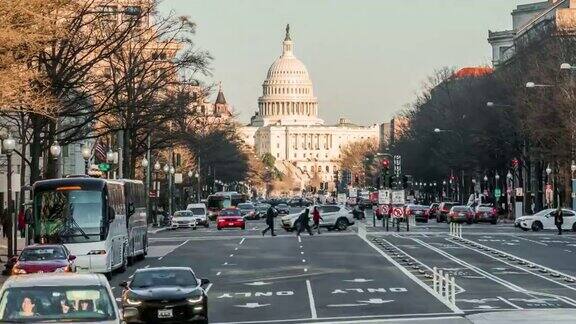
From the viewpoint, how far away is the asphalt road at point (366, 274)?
34.7 m

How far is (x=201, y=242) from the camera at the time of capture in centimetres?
7506

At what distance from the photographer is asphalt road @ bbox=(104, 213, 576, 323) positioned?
114 feet

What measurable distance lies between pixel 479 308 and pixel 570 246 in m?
32.6

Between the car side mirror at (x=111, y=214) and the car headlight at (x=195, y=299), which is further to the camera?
the car side mirror at (x=111, y=214)

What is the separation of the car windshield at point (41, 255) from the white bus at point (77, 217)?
222 inches

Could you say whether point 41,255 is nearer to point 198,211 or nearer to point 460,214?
point 460,214

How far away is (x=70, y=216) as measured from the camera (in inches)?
1863

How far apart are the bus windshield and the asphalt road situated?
A: 1.81 metres

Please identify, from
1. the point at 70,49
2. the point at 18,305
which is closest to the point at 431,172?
the point at 70,49

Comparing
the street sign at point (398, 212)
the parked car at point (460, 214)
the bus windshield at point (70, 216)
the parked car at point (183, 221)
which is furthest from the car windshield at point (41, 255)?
the parked car at point (460, 214)

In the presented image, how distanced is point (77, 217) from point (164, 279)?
1751 centimetres

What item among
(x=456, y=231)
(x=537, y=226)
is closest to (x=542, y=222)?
(x=537, y=226)

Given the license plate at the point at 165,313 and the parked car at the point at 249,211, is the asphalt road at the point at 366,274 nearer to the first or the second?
the license plate at the point at 165,313

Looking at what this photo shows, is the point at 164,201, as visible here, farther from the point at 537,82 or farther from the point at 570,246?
the point at 570,246
